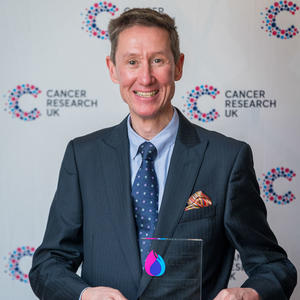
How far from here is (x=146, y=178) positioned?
55.1 inches

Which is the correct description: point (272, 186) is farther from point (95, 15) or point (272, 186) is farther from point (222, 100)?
point (95, 15)

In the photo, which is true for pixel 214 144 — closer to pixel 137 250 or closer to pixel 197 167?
pixel 197 167

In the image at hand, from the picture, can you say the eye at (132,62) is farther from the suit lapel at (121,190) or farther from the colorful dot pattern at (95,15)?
the colorful dot pattern at (95,15)

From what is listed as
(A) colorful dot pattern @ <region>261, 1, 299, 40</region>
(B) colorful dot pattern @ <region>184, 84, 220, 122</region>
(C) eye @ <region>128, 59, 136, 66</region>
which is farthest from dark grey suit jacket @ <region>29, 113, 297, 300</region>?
(A) colorful dot pattern @ <region>261, 1, 299, 40</region>

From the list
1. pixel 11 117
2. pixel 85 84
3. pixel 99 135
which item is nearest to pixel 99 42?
pixel 85 84

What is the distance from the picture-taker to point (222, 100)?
2463 millimetres

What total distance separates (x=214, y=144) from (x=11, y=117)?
137 centimetres

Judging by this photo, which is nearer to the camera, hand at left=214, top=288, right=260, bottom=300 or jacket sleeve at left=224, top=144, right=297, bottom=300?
→ hand at left=214, top=288, right=260, bottom=300

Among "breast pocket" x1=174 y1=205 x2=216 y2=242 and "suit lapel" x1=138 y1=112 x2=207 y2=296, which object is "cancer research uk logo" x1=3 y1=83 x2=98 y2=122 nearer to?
"suit lapel" x1=138 y1=112 x2=207 y2=296

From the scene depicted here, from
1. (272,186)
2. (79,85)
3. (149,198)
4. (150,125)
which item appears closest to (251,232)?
(149,198)

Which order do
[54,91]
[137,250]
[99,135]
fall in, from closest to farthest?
[137,250] < [99,135] < [54,91]

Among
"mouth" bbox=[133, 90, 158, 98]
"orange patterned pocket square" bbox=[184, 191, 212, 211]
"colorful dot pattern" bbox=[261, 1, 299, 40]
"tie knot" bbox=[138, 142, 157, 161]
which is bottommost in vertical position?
"orange patterned pocket square" bbox=[184, 191, 212, 211]

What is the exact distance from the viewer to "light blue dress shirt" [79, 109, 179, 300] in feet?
4.71

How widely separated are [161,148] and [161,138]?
31mm
